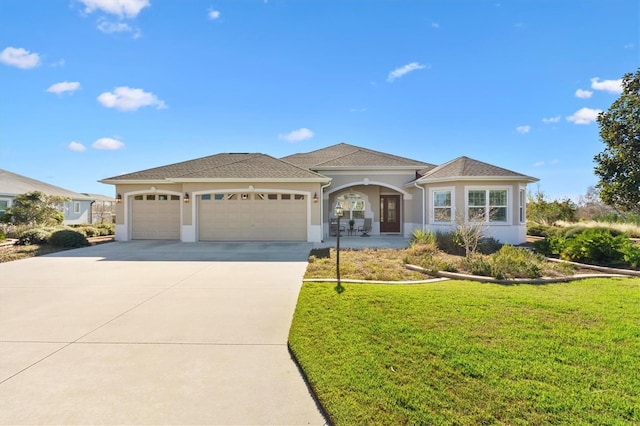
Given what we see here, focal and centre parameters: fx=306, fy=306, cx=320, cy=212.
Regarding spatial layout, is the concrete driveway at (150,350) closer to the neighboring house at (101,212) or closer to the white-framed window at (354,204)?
the white-framed window at (354,204)

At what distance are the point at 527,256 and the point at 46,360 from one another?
36.1 feet

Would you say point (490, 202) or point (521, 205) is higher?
point (490, 202)

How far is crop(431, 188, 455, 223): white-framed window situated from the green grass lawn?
8.52m

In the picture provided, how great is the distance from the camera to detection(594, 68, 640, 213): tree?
11594 mm

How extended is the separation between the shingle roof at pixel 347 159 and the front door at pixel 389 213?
2.20 m

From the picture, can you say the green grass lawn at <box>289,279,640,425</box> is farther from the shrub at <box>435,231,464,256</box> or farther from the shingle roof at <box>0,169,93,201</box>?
the shingle roof at <box>0,169,93,201</box>

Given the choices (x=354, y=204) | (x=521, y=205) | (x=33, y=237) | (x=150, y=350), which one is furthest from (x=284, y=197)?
(x=150, y=350)

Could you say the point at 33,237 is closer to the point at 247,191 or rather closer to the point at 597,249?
the point at 247,191

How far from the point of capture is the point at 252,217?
49.7ft

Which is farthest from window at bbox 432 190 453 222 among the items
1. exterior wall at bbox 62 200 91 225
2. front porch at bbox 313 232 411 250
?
exterior wall at bbox 62 200 91 225

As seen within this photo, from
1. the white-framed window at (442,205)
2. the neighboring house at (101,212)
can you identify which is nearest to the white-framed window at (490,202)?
the white-framed window at (442,205)

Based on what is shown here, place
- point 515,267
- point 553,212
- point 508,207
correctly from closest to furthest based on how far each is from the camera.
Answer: point 515,267, point 508,207, point 553,212

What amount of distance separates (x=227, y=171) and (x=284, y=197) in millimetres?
3104

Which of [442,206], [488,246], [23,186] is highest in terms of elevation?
[23,186]
